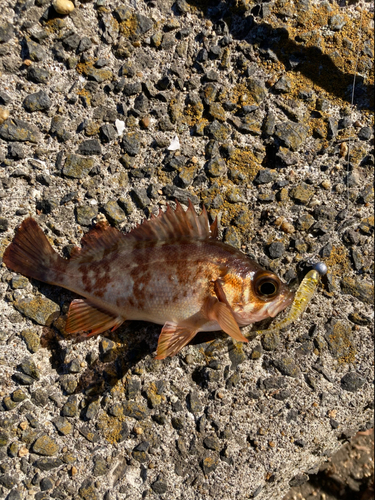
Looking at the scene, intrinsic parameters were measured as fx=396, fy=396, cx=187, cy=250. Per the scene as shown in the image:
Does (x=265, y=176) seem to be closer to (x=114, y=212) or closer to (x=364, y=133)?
(x=364, y=133)

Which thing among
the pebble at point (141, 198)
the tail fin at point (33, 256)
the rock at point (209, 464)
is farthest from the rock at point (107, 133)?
the rock at point (209, 464)

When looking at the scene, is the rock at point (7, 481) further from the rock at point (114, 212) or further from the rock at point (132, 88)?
the rock at point (132, 88)

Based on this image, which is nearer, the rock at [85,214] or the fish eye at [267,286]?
the fish eye at [267,286]

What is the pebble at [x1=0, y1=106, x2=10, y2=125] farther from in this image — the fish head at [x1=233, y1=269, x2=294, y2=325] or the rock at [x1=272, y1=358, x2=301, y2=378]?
the rock at [x1=272, y1=358, x2=301, y2=378]

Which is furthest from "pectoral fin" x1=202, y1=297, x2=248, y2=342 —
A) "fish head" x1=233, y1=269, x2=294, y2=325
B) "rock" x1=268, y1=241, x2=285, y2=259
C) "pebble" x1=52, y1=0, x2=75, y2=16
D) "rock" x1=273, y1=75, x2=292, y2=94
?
"pebble" x1=52, y1=0, x2=75, y2=16

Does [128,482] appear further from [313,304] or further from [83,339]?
[313,304]

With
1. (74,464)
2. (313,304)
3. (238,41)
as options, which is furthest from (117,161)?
(74,464)

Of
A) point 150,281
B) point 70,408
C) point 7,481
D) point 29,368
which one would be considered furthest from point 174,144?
point 7,481
